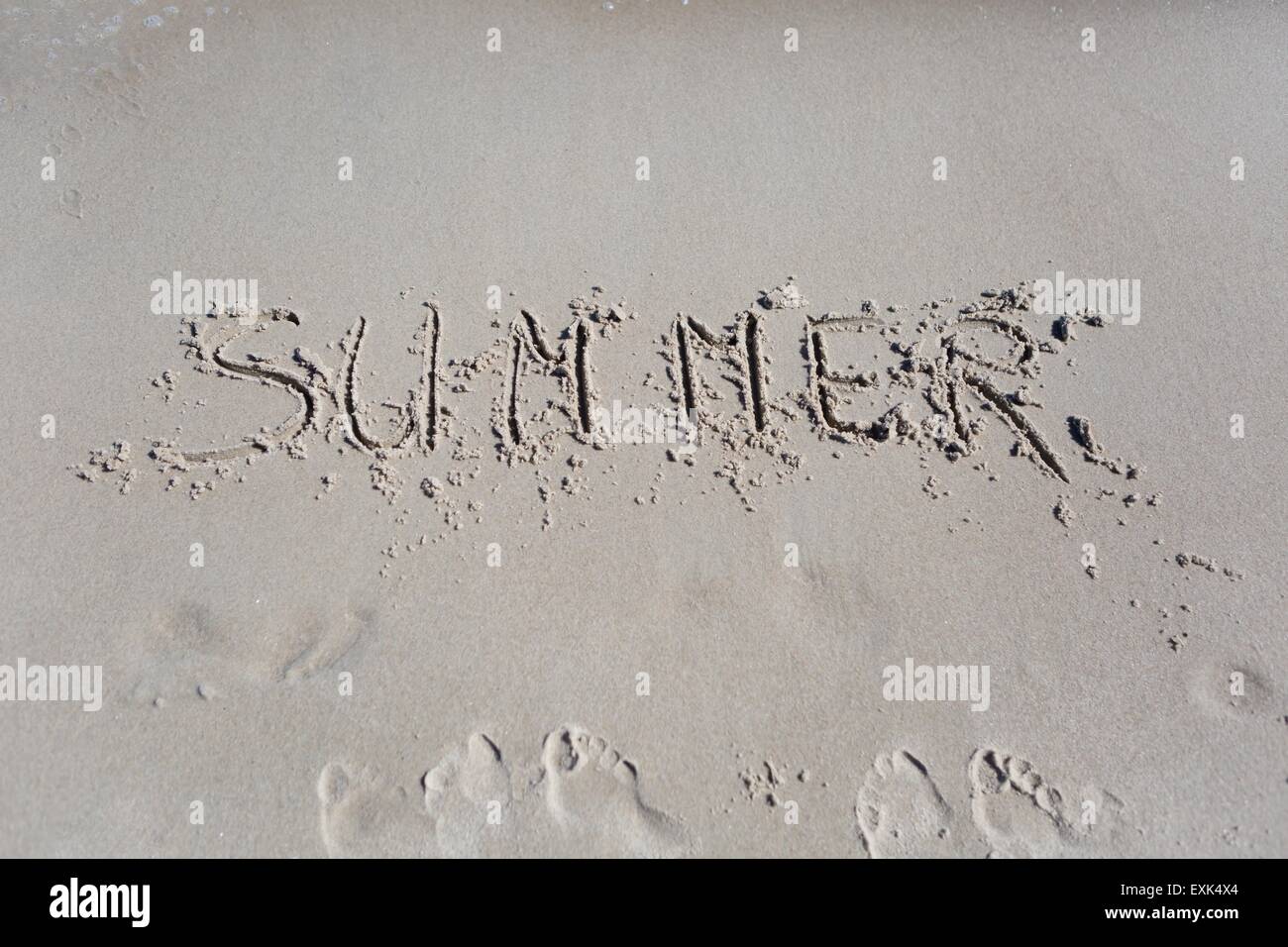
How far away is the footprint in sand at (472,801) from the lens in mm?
2264

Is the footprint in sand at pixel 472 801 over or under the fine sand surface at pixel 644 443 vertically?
under

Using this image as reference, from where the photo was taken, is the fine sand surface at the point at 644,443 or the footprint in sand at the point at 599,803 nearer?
the footprint in sand at the point at 599,803

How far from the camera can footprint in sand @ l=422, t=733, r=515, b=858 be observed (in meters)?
2.26

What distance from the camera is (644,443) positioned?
2.98 m

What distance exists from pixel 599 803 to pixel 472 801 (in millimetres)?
355

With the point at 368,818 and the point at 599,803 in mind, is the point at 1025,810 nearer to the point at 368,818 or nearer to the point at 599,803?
the point at 599,803

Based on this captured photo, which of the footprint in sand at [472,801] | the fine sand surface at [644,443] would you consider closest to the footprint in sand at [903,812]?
the fine sand surface at [644,443]

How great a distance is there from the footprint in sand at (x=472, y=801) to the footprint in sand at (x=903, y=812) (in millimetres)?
986

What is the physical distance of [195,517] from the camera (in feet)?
9.21

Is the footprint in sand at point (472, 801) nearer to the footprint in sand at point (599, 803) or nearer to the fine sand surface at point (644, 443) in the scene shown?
the fine sand surface at point (644, 443)

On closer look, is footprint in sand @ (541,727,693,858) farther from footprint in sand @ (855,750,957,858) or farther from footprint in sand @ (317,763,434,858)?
footprint in sand @ (855,750,957,858)

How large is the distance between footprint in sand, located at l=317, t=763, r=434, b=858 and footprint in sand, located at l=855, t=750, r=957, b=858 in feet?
3.97

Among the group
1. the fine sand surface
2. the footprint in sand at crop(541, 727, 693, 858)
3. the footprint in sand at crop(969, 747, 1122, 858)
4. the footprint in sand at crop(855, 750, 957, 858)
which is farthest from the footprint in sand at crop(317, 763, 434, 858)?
the footprint in sand at crop(969, 747, 1122, 858)

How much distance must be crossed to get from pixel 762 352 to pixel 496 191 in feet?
4.59
